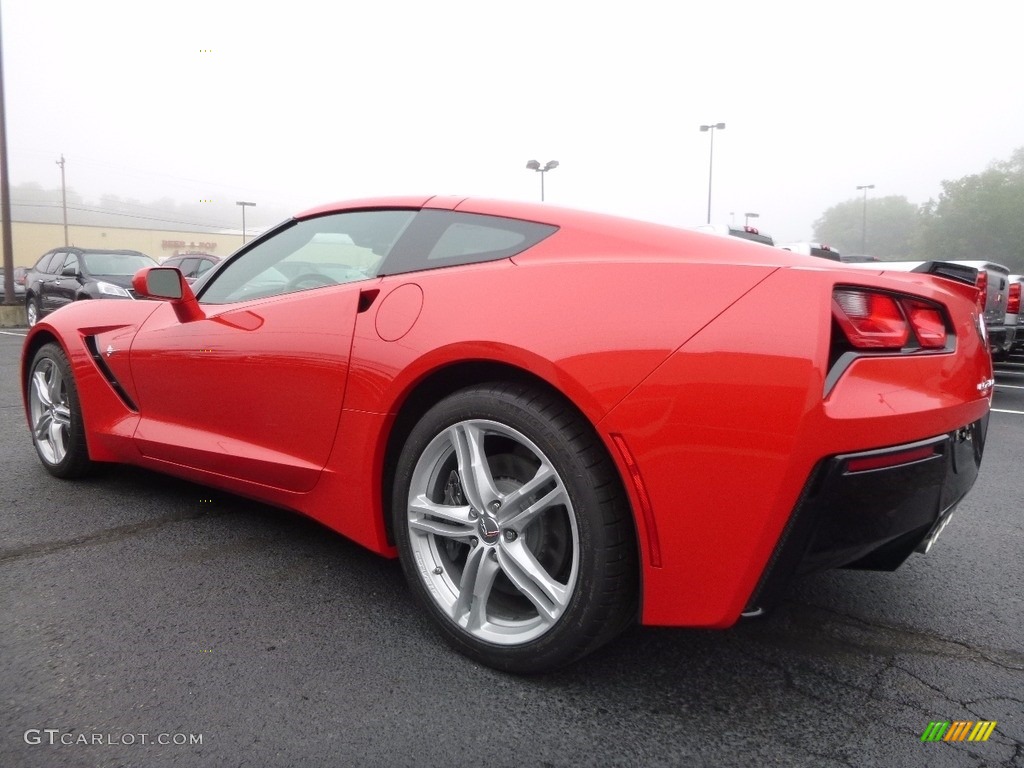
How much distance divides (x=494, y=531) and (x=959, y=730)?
3.71 feet

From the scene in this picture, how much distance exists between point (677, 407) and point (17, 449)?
161 inches

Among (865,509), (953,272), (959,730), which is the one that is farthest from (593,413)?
(953,272)

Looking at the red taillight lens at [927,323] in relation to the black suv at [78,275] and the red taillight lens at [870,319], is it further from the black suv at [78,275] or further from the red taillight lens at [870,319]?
Result: the black suv at [78,275]

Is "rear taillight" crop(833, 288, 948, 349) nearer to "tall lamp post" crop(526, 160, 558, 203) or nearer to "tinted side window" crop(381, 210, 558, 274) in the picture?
"tinted side window" crop(381, 210, 558, 274)

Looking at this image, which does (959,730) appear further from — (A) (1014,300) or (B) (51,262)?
(B) (51,262)

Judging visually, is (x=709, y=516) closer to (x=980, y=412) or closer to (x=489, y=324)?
(x=489, y=324)

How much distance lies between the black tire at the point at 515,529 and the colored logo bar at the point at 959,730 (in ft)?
2.25

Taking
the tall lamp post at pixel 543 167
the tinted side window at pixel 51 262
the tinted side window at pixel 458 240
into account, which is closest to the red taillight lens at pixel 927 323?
the tinted side window at pixel 458 240

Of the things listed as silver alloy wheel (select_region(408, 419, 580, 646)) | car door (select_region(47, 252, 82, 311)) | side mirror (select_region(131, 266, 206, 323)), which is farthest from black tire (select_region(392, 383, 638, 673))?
car door (select_region(47, 252, 82, 311))

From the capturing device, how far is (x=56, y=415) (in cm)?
356

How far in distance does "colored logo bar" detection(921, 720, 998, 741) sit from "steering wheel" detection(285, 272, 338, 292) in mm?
2019

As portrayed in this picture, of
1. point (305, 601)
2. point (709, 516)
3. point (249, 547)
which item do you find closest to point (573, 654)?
point (709, 516)

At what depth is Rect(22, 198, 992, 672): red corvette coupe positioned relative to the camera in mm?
1548

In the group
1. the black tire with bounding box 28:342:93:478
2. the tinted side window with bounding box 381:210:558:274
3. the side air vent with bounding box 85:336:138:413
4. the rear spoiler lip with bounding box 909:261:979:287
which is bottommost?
the black tire with bounding box 28:342:93:478
